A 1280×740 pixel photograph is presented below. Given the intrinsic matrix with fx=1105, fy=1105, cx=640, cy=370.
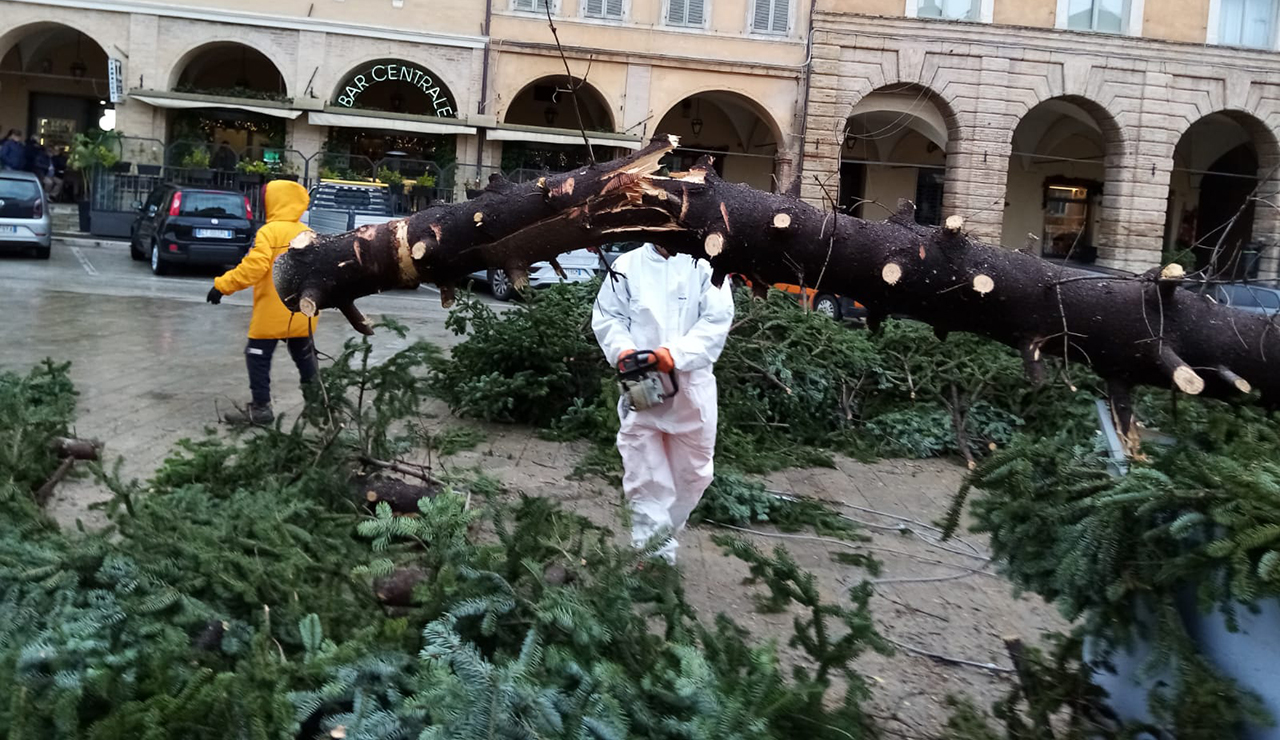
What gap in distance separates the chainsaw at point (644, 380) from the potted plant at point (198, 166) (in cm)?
2185

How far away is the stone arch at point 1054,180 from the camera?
28469 millimetres

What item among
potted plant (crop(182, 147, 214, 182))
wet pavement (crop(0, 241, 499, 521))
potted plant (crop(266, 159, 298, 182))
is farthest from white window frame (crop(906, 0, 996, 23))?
potted plant (crop(182, 147, 214, 182))

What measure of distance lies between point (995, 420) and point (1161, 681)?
5.84m

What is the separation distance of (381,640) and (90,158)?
77.0ft

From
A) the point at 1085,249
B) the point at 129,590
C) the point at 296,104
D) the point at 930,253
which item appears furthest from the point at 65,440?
the point at 1085,249

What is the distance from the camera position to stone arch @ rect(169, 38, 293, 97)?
26953mm

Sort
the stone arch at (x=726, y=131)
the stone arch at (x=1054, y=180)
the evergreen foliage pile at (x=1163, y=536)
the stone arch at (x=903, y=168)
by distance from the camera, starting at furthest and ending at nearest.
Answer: the stone arch at (x=1054, y=180) → the stone arch at (x=726, y=131) → the stone arch at (x=903, y=168) → the evergreen foliage pile at (x=1163, y=536)

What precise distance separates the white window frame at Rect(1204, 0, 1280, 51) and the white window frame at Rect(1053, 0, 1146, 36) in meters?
1.71

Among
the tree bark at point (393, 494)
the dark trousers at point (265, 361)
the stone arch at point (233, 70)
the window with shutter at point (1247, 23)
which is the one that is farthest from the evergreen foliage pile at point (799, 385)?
the window with shutter at point (1247, 23)

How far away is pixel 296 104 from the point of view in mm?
24922

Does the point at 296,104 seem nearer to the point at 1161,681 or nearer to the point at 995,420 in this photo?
the point at 995,420

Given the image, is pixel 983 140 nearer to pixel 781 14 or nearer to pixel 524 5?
pixel 781 14

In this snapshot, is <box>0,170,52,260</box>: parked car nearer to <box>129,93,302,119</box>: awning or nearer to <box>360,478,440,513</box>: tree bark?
<box>129,93,302,119</box>: awning

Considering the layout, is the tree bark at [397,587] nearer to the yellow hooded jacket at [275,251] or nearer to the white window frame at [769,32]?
the yellow hooded jacket at [275,251]
